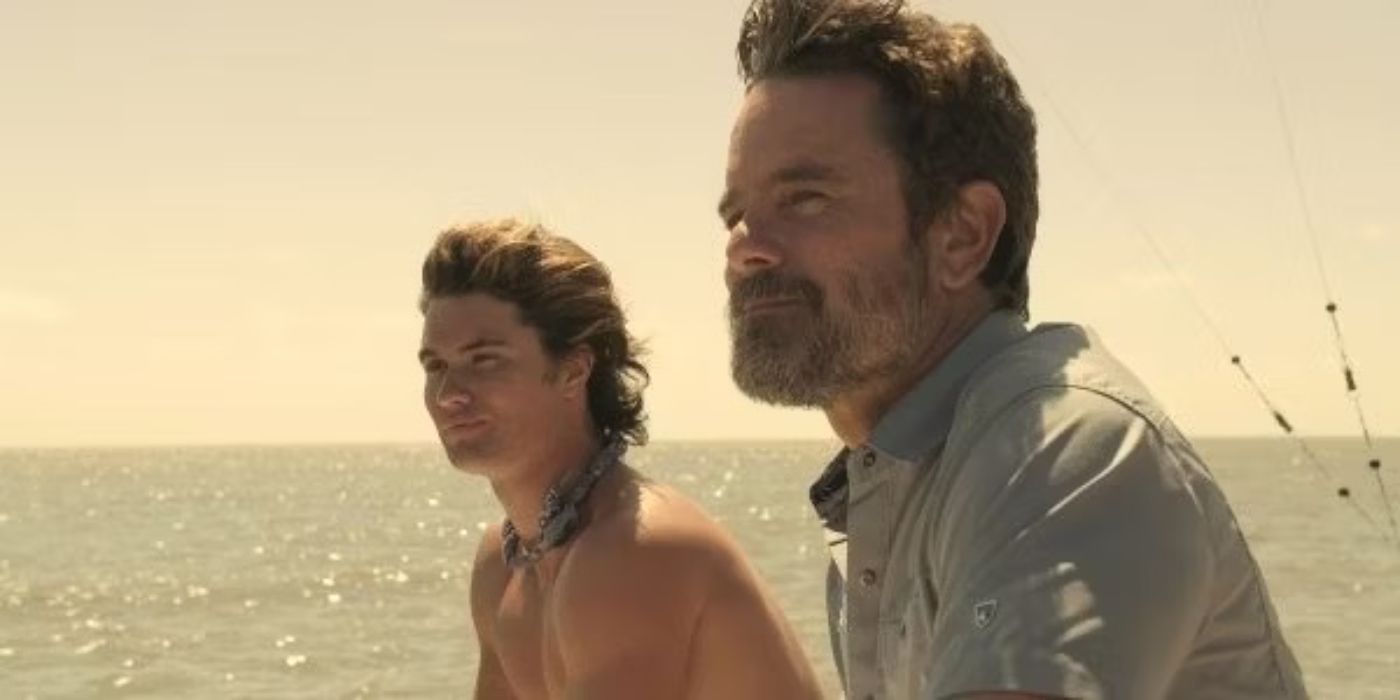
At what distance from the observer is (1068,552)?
1.58m

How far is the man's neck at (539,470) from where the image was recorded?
166 inches

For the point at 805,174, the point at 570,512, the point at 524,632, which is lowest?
the point at 524,632

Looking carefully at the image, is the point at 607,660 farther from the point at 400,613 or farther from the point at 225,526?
the point at 225,526

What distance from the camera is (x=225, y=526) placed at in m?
57.6

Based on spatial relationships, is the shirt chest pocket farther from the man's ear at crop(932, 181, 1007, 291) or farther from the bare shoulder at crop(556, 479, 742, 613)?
the bare shoulder at crop(556, 479, 742, 613)

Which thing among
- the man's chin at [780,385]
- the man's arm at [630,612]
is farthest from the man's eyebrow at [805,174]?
the man's arm at [630,612]

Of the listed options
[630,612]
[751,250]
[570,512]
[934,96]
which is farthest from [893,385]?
[570,512]

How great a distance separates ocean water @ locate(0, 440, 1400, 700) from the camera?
69.6 feet

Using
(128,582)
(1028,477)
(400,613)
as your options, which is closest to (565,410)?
(1028,477)

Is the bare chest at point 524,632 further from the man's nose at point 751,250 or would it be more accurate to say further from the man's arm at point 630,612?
the man's nose at point 751,250

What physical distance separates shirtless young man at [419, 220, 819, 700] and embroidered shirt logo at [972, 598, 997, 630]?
2264mm

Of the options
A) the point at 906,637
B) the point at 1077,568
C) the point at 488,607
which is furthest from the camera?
the point at 488,607

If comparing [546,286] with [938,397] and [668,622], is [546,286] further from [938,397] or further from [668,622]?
[938,397]

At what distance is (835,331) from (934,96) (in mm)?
274
